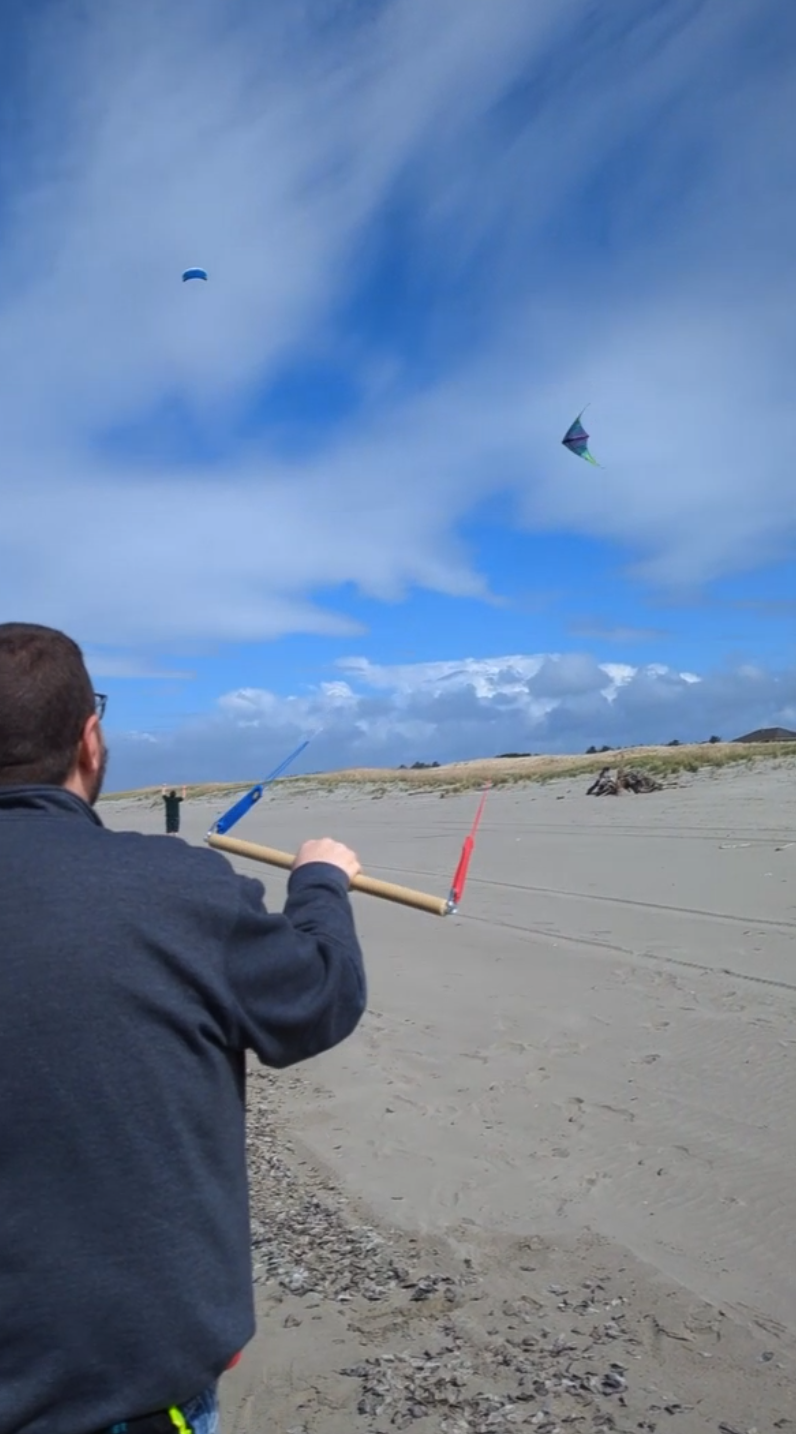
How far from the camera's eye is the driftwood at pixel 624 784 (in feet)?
66.0

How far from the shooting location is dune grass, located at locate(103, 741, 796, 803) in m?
22.3

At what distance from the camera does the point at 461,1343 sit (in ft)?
13.8

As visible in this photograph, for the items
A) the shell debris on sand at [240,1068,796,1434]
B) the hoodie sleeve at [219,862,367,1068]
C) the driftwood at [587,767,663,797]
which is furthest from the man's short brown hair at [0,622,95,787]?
the driftwood at [587,767,663,797]

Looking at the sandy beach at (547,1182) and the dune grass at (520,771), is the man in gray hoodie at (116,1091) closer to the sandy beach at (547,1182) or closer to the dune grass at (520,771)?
the sandy beach at (547,1182)

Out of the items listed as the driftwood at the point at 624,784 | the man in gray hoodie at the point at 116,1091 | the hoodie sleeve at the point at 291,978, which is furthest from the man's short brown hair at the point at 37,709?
the driftwood at the point at 624,784

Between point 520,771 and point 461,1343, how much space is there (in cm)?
2495

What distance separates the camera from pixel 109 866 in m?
1.89

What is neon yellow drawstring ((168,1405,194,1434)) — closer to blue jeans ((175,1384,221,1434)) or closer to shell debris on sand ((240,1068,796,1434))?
blue jeans ((175,1384,221,1434))

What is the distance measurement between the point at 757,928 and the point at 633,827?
6.91m

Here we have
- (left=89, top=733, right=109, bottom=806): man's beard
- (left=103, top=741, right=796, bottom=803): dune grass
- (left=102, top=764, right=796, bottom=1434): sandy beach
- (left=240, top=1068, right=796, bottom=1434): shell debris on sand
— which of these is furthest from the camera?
(left=103, top=741, right=796, bottom=803): dune grass

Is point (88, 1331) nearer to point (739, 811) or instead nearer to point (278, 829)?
point (739, 811)

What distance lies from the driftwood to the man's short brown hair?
18405 millimetres

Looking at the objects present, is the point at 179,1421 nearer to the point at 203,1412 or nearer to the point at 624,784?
the point at 203,1412

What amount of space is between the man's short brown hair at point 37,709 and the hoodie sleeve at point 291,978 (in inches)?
14.5
